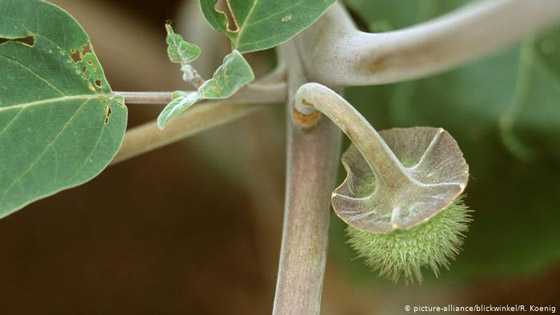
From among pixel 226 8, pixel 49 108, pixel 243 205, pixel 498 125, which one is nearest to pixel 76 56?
pixel 49 108

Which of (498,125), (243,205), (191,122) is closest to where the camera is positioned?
(191,122)

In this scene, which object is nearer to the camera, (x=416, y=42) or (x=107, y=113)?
(x=416, y=42)

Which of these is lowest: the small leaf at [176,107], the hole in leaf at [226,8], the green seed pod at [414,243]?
the green seed pod at [414,243]

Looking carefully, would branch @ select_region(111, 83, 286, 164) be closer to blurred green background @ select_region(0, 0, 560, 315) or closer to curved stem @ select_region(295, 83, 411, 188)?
curved stem @ select_region(295, 83, 411, 188)

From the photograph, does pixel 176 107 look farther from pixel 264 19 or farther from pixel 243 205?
pixel 243 205

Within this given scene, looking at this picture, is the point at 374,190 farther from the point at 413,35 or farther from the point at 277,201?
the point at 277,201

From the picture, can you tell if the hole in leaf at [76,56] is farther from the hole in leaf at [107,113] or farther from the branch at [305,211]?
the branch at [305,211]

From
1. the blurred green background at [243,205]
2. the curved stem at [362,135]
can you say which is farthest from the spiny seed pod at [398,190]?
the blurred green background at [243,205]
